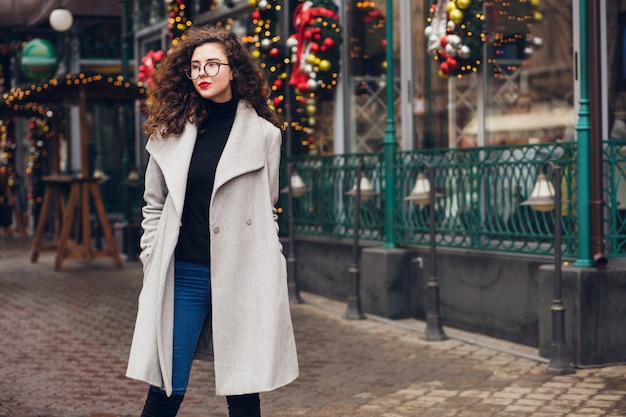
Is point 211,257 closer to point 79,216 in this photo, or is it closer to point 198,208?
point 198,208

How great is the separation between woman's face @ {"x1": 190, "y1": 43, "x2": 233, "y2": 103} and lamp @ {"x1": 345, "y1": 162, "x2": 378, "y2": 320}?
238 inches

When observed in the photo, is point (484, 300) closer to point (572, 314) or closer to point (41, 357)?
point (572, 314)

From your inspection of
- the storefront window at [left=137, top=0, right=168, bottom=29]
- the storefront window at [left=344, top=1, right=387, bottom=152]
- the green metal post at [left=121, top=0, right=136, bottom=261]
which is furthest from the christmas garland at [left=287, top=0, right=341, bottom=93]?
the storefront window at [left=137, top=0, right=168, bottom=29]

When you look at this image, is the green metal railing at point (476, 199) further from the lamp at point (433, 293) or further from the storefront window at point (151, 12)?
the storefront window at point (151, 12)

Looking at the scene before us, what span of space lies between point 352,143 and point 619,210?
469cm

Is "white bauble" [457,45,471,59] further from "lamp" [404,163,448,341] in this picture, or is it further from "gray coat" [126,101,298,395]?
"gray coat" [126,101,298,395]

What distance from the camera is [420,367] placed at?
8.09m

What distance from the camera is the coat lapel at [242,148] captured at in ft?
14.7

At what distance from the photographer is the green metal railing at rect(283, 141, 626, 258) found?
8359 millimetres

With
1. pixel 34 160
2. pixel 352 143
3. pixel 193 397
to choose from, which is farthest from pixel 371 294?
pixel 34 160

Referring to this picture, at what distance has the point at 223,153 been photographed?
4516mm

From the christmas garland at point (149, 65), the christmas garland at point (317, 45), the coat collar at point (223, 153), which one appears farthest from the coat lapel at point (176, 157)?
the christmas garland at point (149, 65)

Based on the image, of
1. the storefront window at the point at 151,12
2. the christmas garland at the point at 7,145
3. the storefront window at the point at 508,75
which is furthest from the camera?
the christmas garland at the point at 7,145

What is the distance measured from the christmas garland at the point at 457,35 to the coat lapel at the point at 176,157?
5629 mm
